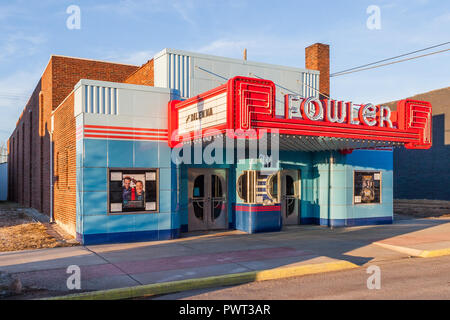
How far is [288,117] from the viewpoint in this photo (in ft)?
42.2

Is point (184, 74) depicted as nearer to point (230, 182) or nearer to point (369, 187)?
point (230, 182)

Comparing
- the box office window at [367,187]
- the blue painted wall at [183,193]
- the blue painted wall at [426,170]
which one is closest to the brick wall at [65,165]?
the blue painted wall at [183,193]

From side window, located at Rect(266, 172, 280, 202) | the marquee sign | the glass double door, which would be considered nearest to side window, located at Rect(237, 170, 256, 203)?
side window, located at Rect(266, 172, 280, 202)

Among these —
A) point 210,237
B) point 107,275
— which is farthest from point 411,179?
point 107,275

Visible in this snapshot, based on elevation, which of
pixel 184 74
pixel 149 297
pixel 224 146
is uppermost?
pixel 184 74

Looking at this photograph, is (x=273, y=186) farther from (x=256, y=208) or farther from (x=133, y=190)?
(x=133, y=190)

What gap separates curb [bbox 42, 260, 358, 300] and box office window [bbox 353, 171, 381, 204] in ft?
30.5

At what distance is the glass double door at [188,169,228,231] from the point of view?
17.3 metres

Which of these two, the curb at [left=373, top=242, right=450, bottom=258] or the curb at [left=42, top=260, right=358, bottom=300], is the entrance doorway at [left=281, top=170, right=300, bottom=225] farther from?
the curb at [left=42, top=260, right=358, bottom=300]

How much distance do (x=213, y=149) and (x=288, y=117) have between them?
Result: 4.92 meters

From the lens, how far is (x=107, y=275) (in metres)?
9.67

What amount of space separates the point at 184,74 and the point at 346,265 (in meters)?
9.95

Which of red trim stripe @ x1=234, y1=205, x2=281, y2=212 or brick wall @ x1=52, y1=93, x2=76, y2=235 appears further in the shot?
red trim stripe @ x1=234, y1=205, x2=281, y2=212

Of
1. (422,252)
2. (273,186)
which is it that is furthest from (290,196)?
(422,252)
